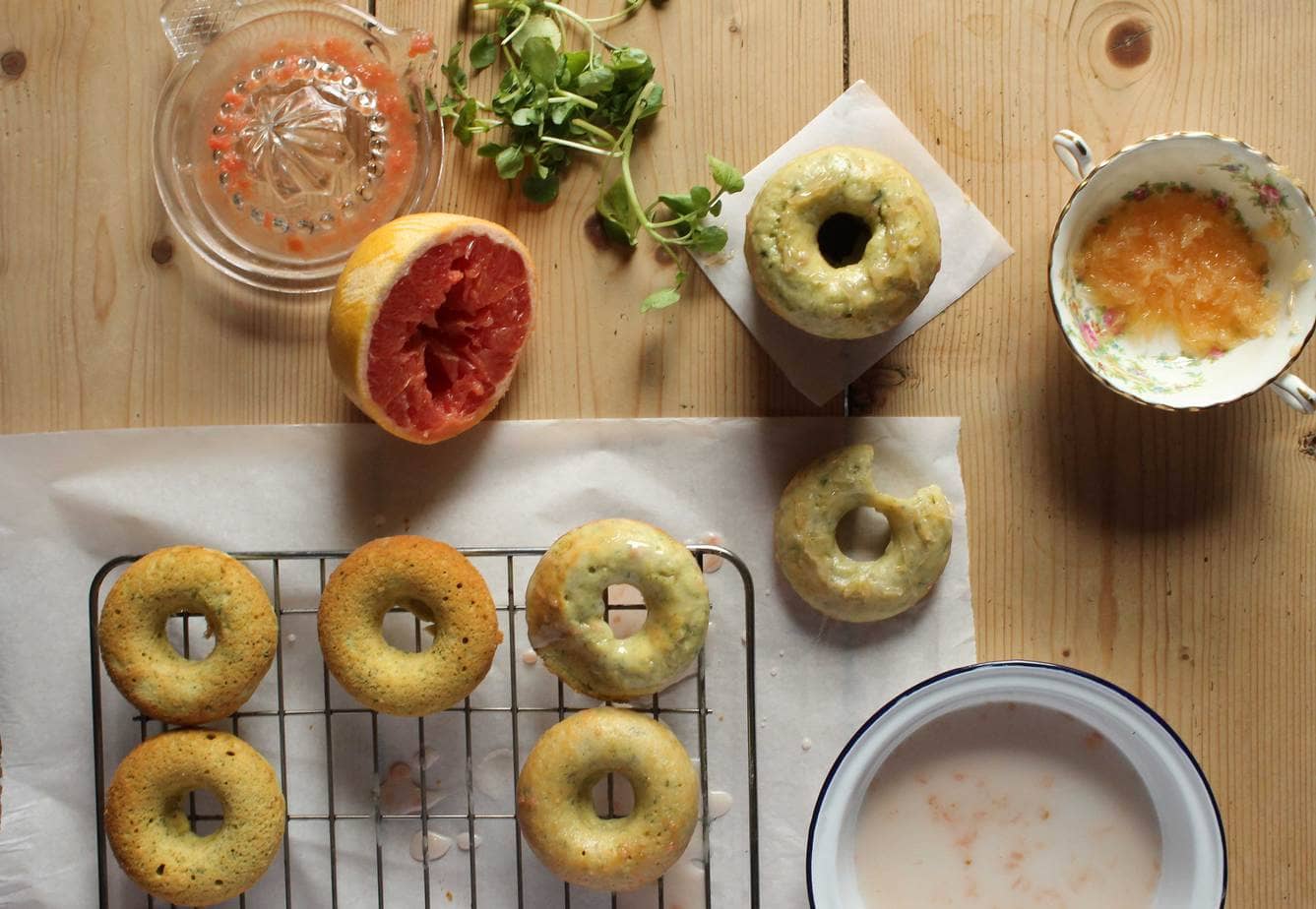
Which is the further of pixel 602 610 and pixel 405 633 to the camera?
pixel 405 633

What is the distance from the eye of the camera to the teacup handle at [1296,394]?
4.42ft

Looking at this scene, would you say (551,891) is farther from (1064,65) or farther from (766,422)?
(1064,65)

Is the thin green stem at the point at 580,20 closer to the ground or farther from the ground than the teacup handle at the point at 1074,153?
farther from the ground

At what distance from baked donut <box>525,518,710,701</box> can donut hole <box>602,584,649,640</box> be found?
0.32ft

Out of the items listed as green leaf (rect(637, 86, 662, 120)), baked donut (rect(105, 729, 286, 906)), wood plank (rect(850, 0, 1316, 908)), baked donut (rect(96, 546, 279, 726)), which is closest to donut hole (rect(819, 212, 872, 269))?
wood plank (rect(850, 0, 1316, 908))

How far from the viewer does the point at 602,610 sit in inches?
53.7

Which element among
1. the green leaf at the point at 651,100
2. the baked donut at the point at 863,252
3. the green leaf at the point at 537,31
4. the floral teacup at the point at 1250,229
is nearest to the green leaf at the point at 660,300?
the baked donut at the point at 863,252

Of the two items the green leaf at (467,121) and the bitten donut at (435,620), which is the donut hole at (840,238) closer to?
the green leaf at (467,121)

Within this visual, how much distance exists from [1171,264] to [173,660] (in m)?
1.24

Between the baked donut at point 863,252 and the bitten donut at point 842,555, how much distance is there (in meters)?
0.18

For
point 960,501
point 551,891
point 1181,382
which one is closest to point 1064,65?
point 1181,382

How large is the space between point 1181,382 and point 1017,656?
14.9 inches

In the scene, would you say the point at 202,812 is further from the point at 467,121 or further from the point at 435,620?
the point at 467,121

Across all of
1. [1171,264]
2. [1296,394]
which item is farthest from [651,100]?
[1296,394]
